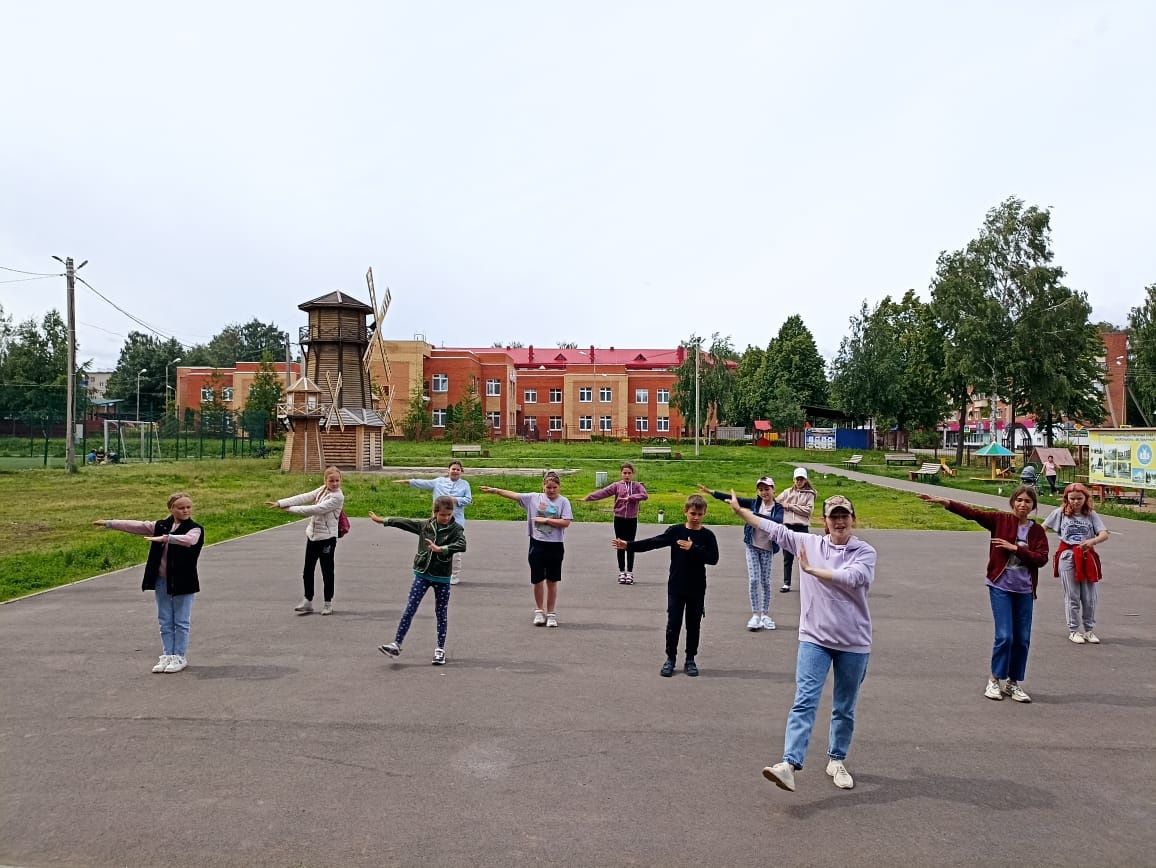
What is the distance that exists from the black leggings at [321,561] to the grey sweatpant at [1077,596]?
8.01m

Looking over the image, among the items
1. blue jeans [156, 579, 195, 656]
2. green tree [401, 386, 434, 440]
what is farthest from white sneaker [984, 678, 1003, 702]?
green tree [401, 386, 434, 440]

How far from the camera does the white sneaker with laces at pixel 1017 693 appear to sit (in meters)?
7.07

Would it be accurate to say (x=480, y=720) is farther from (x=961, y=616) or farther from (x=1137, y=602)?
(x=1137, y=602)

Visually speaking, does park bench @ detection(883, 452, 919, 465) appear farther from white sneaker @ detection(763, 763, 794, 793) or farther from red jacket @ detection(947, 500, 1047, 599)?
white sneaker @ detection(763, 763, 794, 793)

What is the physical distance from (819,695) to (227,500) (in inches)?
942

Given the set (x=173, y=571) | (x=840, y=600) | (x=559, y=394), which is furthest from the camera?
(x=559, y=394)

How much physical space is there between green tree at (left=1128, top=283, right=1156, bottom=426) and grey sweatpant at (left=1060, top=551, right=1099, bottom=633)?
56051 mm

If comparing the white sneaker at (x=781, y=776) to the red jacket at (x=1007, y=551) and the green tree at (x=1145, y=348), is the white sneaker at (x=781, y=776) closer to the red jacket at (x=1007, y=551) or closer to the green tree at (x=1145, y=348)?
the red jacket at (x=1007, y=551)

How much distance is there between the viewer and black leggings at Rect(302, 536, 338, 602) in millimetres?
10195

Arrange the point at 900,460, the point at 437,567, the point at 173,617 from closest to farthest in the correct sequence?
1. the point at 173,617
2. the point at 437,567
3. the point at 900,460

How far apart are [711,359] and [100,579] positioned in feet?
236

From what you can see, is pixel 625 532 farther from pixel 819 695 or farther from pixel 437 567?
pixel 819 695

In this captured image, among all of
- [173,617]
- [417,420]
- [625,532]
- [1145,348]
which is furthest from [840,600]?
[417,420]

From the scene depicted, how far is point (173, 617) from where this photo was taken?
305 inches
